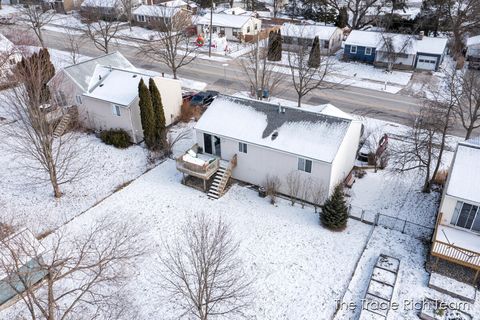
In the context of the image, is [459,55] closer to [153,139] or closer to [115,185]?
[153,139]

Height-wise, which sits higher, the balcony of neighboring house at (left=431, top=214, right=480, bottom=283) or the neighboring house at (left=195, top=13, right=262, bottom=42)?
the neighboring house at (left=195, top=13, right=262, bottom=42)

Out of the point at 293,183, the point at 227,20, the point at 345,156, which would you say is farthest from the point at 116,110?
the point at 227,20

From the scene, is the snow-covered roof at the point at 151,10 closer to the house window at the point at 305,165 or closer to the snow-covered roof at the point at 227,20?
the snow-covered roof at the point at 227,20

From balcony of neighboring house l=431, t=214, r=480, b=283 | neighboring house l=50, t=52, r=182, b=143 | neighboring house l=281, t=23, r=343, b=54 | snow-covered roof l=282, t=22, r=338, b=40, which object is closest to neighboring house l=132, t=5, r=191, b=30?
snow-covered roof l=282, t=22, r=338, b=40

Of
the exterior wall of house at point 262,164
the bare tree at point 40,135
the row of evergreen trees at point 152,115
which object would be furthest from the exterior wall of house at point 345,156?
the bare tree at point 40,135

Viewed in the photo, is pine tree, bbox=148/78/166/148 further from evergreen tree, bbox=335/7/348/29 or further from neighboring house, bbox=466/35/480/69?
evergreen tree, bbox=335/7/348/29

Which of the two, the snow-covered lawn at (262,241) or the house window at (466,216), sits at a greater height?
the house window at (466,216)
